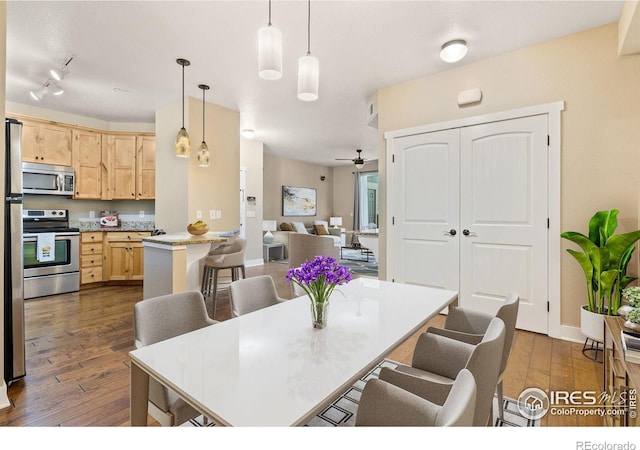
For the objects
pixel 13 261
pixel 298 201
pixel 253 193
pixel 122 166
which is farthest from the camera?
pixel 298 201

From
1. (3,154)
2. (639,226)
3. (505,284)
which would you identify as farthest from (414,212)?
(3,154)

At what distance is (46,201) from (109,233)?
1.00m

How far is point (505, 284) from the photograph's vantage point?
311cm

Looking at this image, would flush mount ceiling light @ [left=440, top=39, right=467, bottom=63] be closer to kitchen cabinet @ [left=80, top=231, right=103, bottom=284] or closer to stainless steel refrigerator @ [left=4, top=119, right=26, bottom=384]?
stainless steel refrigerator @ [left=4, top=119, right=26, bottom=384]

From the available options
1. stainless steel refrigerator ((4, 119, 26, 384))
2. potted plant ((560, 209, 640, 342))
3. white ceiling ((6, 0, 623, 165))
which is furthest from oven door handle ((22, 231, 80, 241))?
potted plant ((560, 209, 640, 342))

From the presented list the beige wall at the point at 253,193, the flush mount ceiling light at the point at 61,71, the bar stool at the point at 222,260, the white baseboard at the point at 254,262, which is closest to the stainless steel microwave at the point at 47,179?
the flush mount ceiling light at the point at 61,71

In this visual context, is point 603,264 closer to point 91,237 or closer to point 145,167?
point 145,167

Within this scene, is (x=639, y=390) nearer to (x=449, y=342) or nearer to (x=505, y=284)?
(x=449, y=342)

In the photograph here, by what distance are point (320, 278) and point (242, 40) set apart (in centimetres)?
251

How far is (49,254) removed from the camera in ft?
13.9

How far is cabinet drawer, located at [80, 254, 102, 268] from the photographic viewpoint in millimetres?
4641

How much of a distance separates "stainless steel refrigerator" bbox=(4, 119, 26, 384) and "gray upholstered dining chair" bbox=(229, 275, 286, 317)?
155cm

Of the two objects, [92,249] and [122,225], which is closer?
[92,249]

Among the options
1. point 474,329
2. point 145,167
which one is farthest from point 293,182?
point 474,329
